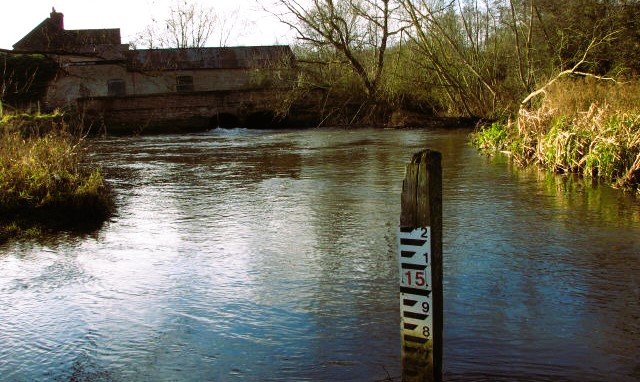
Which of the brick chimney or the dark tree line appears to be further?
the brick chimney

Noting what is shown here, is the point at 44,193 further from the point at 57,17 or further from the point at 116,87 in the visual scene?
the point at 57,17

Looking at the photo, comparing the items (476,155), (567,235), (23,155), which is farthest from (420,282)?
(476,155)

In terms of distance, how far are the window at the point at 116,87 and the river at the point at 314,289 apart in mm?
36518

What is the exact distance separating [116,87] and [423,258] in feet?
154

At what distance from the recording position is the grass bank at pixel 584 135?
12.1m

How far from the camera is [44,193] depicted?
1049cm

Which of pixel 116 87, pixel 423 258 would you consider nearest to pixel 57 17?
pixel 116 87

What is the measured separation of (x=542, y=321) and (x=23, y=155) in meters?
8.81

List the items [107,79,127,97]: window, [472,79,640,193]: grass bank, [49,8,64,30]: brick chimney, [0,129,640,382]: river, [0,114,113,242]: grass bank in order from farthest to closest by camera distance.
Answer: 1. [49,8,64,30]: brick chimney
2. [107,79,127,97]: window
3. [472,79,640,193]: grass bank
4. [0,114,113,242]: grass bank
5. [0,129,640,382]: river

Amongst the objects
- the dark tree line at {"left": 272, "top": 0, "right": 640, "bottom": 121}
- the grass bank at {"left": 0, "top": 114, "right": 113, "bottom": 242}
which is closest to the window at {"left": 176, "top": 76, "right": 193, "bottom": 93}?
the dark tree line at {"left": 272, "top": 0, "right": 640, "bottom": 121}

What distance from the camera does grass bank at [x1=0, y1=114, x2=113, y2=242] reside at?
10.1 m

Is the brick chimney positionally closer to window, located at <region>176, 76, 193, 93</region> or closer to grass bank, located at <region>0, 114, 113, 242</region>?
window, located at <region>176, 76, 193, 93</region>

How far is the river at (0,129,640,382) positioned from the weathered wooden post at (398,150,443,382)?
3.74 ft

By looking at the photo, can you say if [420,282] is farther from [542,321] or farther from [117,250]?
[117,250]
